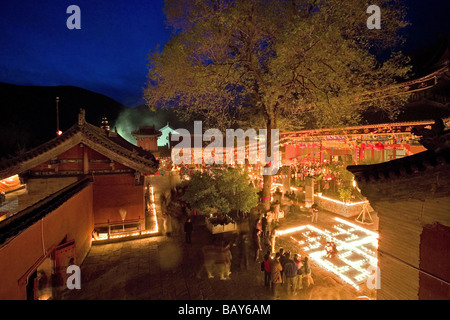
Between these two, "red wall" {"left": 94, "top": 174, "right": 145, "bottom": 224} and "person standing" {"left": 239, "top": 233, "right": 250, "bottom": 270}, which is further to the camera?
"red wall" {"left": 94, "top": 174, "right": 145, "bottom": 224}

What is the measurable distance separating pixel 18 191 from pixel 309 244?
2491 centimetres

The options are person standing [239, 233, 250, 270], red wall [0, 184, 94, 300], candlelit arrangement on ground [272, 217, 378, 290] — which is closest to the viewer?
red wall [0, 184, 94, 300]

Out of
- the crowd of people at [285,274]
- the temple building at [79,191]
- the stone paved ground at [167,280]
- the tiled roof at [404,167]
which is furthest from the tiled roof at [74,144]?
the tiled roof at [404,167]

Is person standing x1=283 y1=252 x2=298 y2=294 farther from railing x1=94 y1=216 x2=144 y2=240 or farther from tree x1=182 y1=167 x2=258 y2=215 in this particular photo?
railing x1=94 y1=216 x2=144 y2=240

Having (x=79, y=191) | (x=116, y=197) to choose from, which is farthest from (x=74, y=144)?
(x=116, y=197)

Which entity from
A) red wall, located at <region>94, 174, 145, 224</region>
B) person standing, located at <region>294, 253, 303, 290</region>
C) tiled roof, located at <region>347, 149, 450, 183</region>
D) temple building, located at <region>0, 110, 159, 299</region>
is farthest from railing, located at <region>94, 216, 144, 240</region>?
tiled roof, located at <region>347, 149, 450, 183</region>

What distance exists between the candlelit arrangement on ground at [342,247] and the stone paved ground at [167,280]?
0.59m

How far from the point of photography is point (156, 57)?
39.7 feet

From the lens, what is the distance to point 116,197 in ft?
35.3

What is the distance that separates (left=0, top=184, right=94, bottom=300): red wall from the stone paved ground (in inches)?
44.3

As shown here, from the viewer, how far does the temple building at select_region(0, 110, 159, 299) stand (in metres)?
6.77

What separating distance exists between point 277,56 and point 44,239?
11607 millimetres

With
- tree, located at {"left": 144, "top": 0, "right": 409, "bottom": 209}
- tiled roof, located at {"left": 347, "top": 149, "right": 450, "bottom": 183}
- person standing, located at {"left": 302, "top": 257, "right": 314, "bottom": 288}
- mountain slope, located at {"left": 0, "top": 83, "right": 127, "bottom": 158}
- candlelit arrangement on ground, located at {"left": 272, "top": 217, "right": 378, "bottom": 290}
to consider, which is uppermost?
mountain slope, located at {"left": 0, "top": 83, "right": 127, "bottom": 158}
